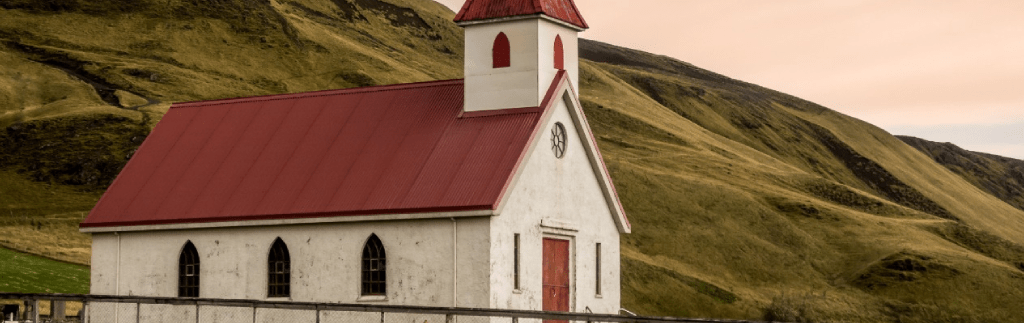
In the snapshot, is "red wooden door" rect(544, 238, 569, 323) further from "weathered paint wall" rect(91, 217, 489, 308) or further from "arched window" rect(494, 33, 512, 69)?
"arched window" rect(494, 33, 512, 69)

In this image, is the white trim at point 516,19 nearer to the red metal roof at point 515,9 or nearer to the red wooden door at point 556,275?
the red metal roof at point 515,9

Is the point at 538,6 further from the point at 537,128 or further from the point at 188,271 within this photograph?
the point at 188,271

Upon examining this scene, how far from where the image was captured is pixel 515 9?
→ 40156mm

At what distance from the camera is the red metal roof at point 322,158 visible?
3794 cm

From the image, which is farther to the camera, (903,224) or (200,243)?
(903,224)

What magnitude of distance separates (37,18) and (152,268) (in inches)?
5275

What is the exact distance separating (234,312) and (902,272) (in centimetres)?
7091

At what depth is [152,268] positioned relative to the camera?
139ft

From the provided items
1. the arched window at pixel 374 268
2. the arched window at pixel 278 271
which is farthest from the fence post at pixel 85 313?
the arched window at pixel 374 268

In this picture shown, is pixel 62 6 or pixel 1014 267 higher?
pixel 62 6

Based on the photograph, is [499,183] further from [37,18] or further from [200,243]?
[37,18]

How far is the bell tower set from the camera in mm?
39688

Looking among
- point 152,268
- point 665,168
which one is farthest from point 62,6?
point 152,268

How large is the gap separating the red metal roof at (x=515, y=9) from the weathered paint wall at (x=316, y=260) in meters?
6.67
